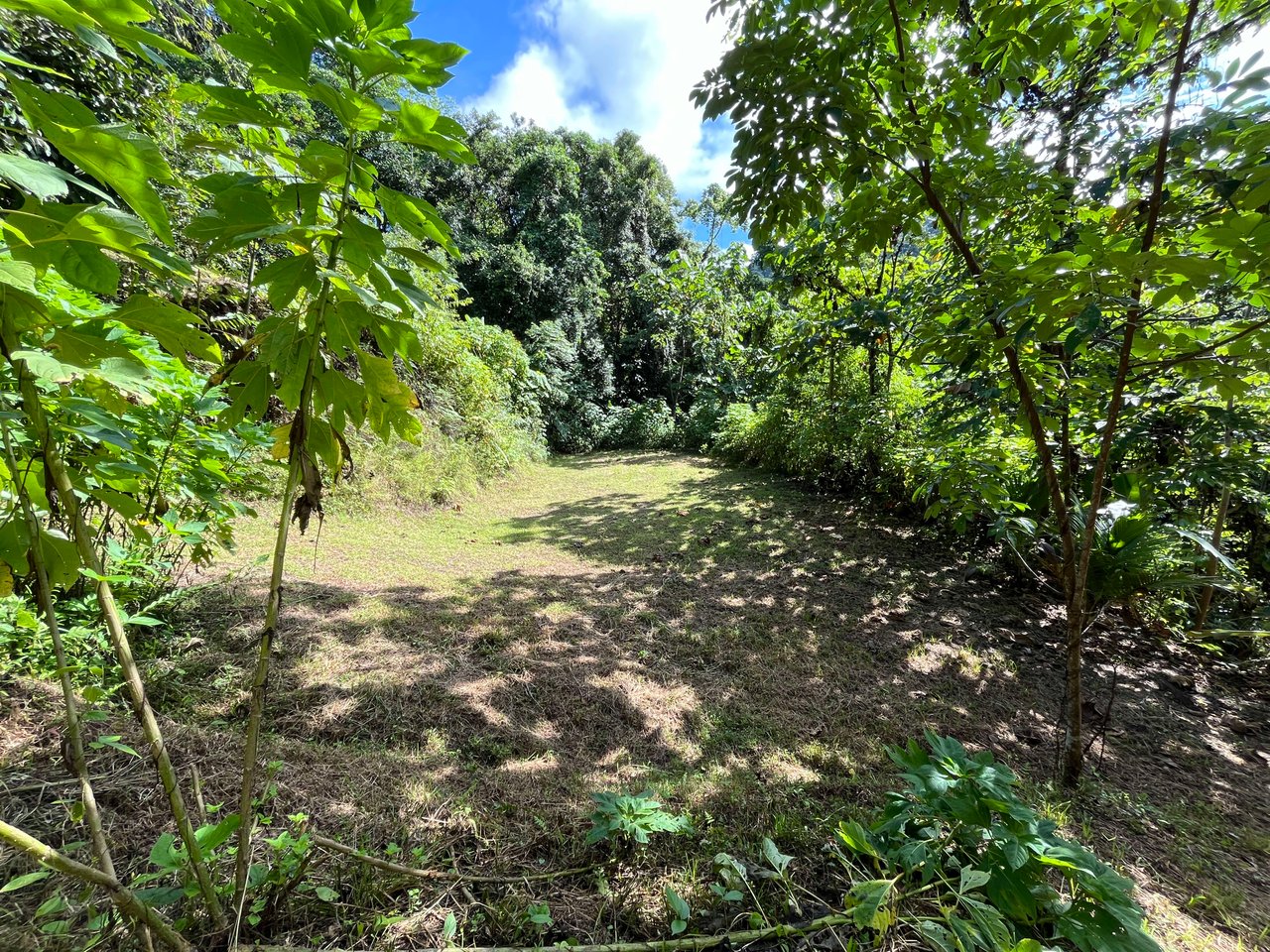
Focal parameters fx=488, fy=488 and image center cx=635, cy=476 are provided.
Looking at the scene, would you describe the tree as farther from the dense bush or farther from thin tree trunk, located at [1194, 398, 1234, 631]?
the dense bush

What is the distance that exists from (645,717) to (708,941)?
1.10 meters

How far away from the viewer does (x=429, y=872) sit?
47.8 inches

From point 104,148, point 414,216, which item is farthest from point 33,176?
point 414,216

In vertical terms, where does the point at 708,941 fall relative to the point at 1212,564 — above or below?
below

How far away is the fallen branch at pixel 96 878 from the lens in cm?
60

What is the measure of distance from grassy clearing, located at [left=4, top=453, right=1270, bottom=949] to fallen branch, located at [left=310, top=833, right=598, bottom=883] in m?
0.03

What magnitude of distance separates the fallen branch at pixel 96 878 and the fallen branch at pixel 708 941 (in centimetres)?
54

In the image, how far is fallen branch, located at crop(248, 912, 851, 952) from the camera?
3.53ft

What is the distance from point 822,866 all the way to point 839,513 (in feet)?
16.1

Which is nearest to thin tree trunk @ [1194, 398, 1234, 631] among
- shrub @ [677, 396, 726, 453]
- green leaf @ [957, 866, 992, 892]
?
green leaf @ [957, 866, 992, 892]

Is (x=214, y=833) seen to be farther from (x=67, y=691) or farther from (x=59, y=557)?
(x=59, y=557)

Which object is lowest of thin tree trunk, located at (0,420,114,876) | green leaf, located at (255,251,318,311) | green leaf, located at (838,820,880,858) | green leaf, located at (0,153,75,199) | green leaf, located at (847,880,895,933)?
green leaf, located at (847,880,895,933)

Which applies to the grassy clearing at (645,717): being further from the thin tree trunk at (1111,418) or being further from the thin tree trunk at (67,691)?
the thin tree trunk at (67,691)

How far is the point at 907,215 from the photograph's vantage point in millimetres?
2053
